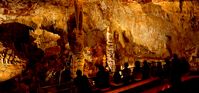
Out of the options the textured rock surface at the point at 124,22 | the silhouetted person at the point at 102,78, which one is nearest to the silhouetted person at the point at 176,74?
the silhouetted person at the point at 102,78

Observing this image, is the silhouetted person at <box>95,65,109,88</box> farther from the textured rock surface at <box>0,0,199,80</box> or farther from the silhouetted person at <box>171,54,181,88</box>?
the textured rock surface at <box>0,0,199,80</box>

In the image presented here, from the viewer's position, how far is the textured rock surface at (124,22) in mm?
12609

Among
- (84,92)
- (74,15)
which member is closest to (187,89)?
(84,92)

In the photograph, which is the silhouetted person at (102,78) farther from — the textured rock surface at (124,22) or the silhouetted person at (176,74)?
the textured rock surface at (124,22)

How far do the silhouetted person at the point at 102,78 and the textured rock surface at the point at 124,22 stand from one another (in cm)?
652

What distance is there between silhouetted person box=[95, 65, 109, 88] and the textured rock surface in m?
6.52

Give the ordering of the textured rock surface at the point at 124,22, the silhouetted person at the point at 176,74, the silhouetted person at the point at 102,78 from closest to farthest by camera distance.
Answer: the silhouetted person at the point at 176,74, the silhouetted person at the point at 102,78, the textured rock surface at the point at 124,22

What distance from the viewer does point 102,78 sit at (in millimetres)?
6902

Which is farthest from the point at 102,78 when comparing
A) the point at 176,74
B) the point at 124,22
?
the point at 124,22

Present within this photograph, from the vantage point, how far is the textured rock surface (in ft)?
41.4

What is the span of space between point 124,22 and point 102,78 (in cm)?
861

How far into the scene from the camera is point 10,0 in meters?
11.4

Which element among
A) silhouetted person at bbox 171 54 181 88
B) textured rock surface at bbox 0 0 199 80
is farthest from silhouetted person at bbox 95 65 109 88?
textured rock surface at bbox 0 0 199 80

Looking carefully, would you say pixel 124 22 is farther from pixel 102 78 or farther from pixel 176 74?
pixel 176 74
